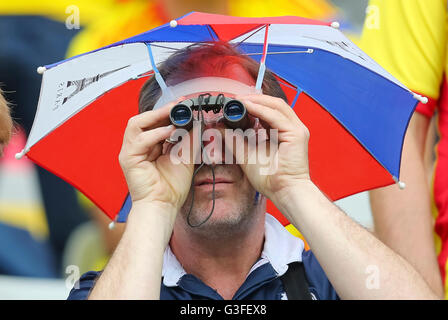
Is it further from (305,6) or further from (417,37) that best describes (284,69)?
(305,6)

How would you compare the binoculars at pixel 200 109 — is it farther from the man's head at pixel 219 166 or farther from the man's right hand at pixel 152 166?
the man's head at pixel 219 166

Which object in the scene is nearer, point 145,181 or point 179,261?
point 145,181

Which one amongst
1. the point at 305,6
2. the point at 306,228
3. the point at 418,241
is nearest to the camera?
the point at 306,228

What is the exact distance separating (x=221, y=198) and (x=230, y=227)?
97 millimetres

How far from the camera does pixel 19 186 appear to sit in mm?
4742

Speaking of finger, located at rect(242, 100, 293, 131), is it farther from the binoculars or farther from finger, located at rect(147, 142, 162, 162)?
finger, located at rect(147, 142, 162, 162)

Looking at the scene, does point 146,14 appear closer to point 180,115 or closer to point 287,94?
point 287,94

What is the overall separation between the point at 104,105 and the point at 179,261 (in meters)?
0.52

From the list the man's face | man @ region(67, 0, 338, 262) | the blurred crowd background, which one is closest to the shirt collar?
the man's face

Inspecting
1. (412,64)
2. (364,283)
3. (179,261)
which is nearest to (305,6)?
(412,64)

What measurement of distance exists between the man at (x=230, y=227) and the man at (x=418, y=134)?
1.26ft

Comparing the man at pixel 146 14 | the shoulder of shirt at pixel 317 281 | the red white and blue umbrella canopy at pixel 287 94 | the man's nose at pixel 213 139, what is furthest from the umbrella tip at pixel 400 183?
the man at pixel 146 14
